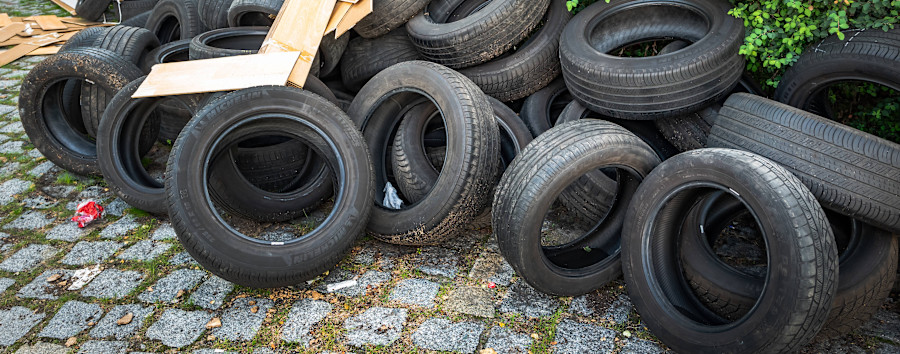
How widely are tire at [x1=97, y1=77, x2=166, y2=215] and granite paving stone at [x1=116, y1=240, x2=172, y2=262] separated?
0.30 metres

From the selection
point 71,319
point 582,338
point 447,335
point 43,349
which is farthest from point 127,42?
point 582,338

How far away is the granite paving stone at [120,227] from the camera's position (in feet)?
14.0

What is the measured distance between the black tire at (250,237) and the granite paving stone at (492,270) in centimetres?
78

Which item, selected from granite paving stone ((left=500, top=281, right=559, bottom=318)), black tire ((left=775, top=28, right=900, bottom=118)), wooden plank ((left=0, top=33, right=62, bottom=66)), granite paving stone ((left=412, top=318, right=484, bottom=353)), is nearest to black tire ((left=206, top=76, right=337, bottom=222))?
granite paving stone ((left=412, top=318, right=484, bottom=353))

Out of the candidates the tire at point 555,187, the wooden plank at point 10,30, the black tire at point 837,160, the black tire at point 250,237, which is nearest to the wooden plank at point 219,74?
the black tire at point 250,237

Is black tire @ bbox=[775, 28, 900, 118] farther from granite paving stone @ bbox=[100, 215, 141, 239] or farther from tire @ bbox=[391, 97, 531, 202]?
granite paving stone @ bbox=[100, 215, 141, 239]

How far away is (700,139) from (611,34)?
1222mm

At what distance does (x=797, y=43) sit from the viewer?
12.5 feet

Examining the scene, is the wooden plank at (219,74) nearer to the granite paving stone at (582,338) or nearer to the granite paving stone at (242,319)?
the granite paving stone at (242,319)

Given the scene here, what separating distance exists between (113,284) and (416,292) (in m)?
1.94

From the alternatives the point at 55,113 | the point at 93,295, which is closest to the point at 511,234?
the point at 93,295

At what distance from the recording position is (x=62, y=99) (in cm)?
523

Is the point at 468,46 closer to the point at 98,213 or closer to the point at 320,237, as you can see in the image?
the point at 320,237

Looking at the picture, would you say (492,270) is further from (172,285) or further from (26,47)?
(26,47)
